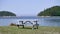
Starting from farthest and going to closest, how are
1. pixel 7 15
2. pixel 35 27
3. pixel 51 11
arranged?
pixel 51 11
pixel 7 15
pixel 35 27

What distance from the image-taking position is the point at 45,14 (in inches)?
7092

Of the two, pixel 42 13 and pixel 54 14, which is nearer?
pixel 54 14

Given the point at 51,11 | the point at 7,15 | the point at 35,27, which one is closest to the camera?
the point at 35,27

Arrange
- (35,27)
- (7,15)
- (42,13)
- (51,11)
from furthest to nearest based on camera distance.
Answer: (42,13)
(51,11)
(7,15)
(35,27)

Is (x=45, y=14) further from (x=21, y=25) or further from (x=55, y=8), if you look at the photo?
(x=21, y=25)

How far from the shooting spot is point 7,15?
536 ft

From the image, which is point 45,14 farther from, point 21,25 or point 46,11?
point 21,25

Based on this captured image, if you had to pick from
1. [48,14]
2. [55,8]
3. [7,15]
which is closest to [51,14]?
[48,14]

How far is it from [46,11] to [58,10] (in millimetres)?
12723

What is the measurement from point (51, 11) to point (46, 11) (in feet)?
25.4

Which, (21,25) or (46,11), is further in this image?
(46,11)

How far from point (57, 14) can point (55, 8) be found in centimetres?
911

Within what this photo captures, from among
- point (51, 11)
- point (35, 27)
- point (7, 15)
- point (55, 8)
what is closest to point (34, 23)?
point (35, 27)

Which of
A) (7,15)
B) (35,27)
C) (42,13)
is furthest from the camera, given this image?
(42,13)
